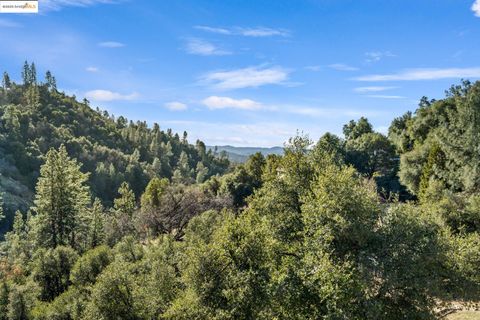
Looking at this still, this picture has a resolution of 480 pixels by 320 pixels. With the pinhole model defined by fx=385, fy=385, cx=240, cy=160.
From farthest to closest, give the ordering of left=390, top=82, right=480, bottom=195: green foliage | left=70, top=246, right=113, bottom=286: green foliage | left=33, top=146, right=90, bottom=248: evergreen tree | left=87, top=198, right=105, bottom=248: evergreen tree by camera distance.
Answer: left=390, top=82, right=480, bottom=195: green foliage
left=87, top=198, right=105, bottom=248: evergreen tree
left=33, top=146, right=90, bottom=248: evergreen tree
left=70, top=246, right=113, bottom=286: green foliage

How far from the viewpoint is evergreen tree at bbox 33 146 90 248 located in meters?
52.4

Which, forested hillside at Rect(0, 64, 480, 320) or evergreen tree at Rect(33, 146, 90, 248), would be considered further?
evergreen tree at Rect(33, 146, 90, 248)

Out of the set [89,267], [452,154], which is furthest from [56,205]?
[452,154]

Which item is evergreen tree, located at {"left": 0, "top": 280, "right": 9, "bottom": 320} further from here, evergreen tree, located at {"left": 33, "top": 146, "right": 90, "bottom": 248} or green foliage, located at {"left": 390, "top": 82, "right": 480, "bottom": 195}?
green foliage, located at {"left": 390, "top": 82, "right": 480, "bottom": 195}

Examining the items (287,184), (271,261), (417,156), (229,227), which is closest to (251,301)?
(271,261)

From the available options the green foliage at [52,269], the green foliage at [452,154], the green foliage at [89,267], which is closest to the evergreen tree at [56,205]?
the green foliage at [52,269]

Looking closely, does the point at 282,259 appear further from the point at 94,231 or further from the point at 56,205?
the point at 94,231

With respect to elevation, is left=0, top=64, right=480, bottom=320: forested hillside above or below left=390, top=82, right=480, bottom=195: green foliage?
below

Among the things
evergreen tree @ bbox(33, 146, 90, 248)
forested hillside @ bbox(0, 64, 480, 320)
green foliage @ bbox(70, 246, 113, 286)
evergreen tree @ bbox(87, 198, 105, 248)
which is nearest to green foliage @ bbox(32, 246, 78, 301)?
forested hillside @ bbox(0, 64, 480, 320)

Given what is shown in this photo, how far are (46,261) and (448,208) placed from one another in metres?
48.4

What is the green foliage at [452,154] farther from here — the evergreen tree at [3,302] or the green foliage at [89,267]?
the evergreen tree at [3,302]

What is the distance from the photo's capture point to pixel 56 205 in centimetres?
5278

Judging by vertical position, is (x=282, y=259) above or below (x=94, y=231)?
above

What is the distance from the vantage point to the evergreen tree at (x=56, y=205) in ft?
172
